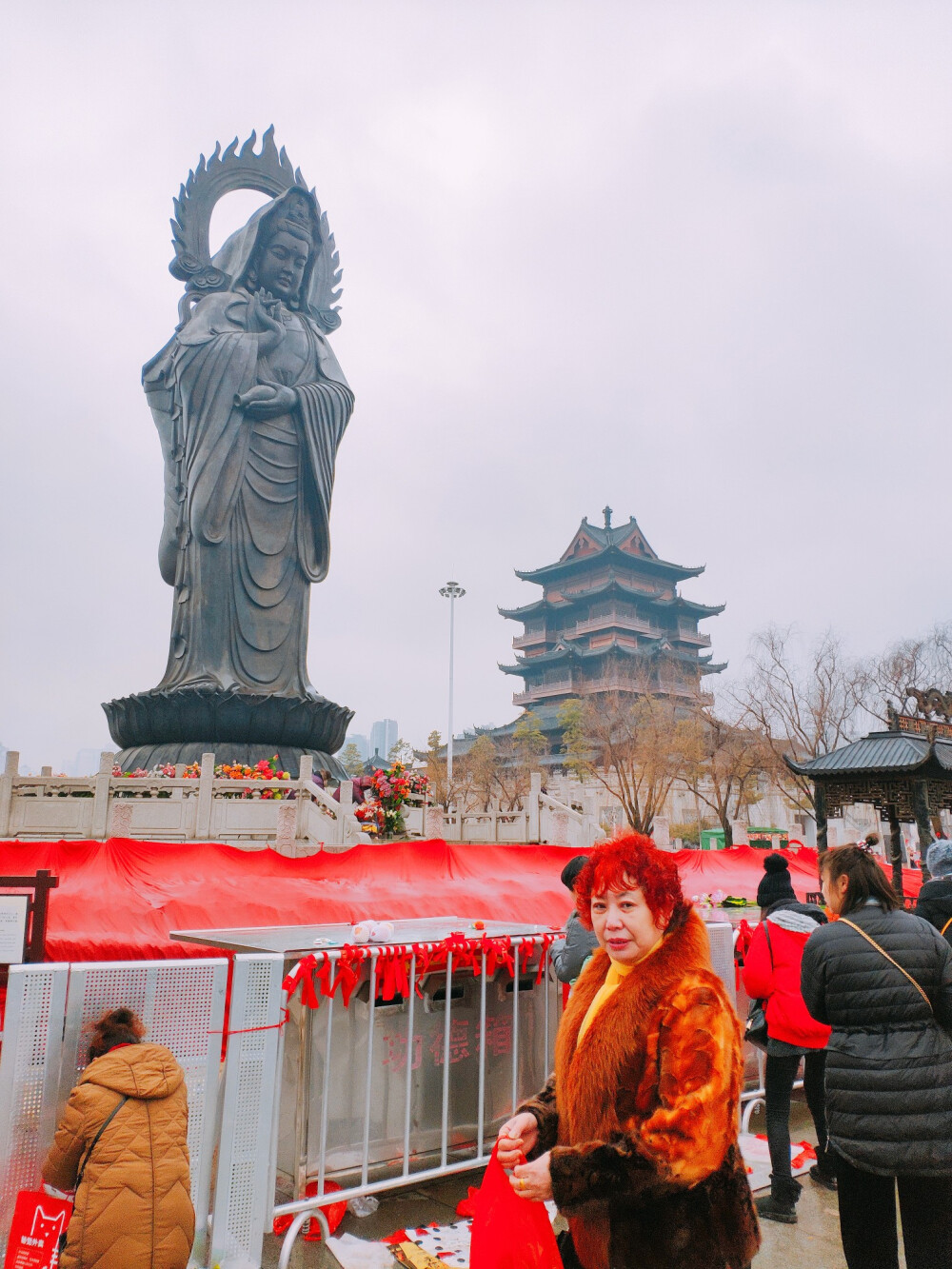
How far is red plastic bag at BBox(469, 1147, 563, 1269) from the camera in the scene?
174 centimetres

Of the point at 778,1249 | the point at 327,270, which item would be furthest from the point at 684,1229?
the point at 327,270

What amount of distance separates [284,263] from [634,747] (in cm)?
1513

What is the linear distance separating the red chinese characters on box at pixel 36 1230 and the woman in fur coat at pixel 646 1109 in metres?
1.24

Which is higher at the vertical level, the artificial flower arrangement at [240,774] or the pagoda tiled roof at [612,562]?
the pagoda tiled roof at [612,562]

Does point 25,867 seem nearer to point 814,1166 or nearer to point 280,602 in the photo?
point 814,1166

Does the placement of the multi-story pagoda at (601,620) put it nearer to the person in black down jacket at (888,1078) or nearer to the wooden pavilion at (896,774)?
the wooden pavilion at (896,774)

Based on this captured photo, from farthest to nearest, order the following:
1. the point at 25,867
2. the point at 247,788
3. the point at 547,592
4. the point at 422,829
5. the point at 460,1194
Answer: the point at 547,592 < the point at 422,829 < the point at 247,788 < the point at 25,867 < the point at 460,1194

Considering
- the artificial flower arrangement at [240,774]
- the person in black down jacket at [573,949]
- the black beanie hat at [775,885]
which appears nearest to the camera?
the person in black down jacket at [573,949]

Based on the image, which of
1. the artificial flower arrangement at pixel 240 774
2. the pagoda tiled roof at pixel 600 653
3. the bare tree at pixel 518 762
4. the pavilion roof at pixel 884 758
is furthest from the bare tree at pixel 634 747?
the pavilion roof at pixel 884 758

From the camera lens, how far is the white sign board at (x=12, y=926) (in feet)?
10.3

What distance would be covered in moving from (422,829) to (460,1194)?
10988 mm

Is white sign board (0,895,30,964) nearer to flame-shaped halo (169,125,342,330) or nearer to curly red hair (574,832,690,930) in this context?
curly red hair (574,832,690,930)

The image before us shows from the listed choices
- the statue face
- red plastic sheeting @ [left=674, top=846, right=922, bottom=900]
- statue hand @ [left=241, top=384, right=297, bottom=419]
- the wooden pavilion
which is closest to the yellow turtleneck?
the wooden pavilion

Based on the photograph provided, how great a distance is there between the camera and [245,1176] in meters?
2.64
